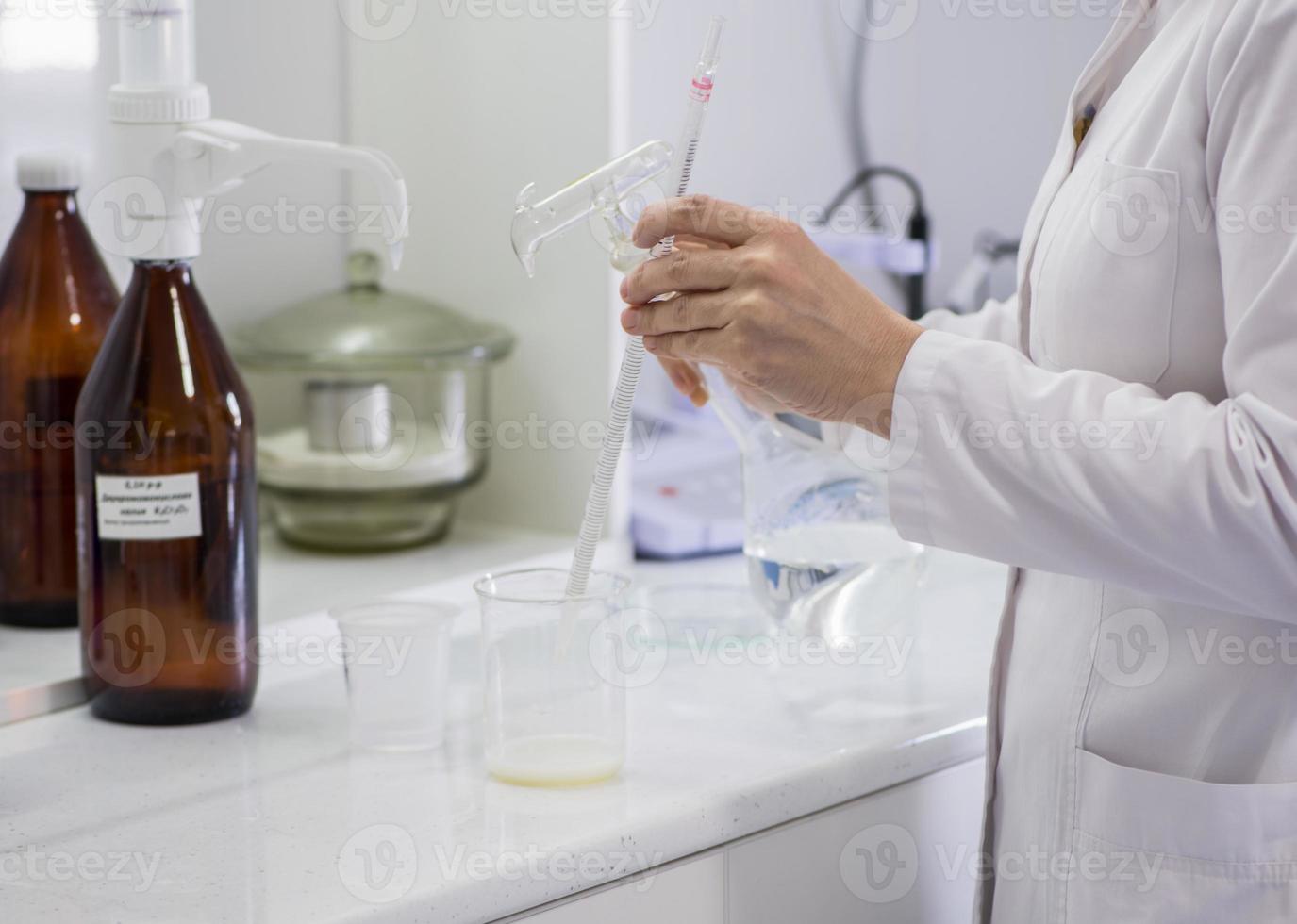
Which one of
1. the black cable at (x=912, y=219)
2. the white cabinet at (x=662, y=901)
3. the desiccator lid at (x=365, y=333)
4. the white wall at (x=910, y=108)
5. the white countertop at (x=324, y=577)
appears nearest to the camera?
the white cabinet at (x=662, y=901)

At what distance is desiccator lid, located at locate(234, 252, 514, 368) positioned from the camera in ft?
4.37

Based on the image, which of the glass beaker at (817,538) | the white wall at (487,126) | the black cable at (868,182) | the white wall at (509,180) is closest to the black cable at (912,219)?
the black cable at (868,182)

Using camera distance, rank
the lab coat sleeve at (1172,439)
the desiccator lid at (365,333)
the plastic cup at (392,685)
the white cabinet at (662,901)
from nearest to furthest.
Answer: the lab coat sleeve at (1172,439), the white cabinet at (662,901), the plastic cup at (392,685), the desiccator lid at (365,333)

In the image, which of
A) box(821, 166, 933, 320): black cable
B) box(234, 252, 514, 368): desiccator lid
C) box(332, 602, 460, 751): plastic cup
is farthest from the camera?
box(821, 166, 933, 320): black cable

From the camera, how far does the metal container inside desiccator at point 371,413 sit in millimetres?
1343

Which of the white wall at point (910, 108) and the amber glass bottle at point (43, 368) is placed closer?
the amber glass bottle at point (43, 368)

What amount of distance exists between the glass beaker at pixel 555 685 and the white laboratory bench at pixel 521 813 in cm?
3

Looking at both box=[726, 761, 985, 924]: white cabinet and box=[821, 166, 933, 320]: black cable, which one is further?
box=[821, 166, 933, 320]: black cable

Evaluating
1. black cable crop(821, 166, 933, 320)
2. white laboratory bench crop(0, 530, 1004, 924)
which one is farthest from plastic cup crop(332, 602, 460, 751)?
black cable crop(821, 166, 933, 320)

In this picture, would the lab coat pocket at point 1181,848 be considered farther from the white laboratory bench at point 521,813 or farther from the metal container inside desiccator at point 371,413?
the metal container inside desiccator at point 371,413

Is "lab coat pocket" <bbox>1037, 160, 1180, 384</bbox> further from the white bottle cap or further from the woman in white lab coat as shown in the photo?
the white bottle cap

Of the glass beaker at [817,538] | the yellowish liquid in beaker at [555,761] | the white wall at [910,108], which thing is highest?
the white wall at [910,108]

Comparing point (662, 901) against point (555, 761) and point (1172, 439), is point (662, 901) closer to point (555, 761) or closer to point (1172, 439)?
point (555, 761)

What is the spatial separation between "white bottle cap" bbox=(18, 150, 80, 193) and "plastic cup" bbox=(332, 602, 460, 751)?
42cm
